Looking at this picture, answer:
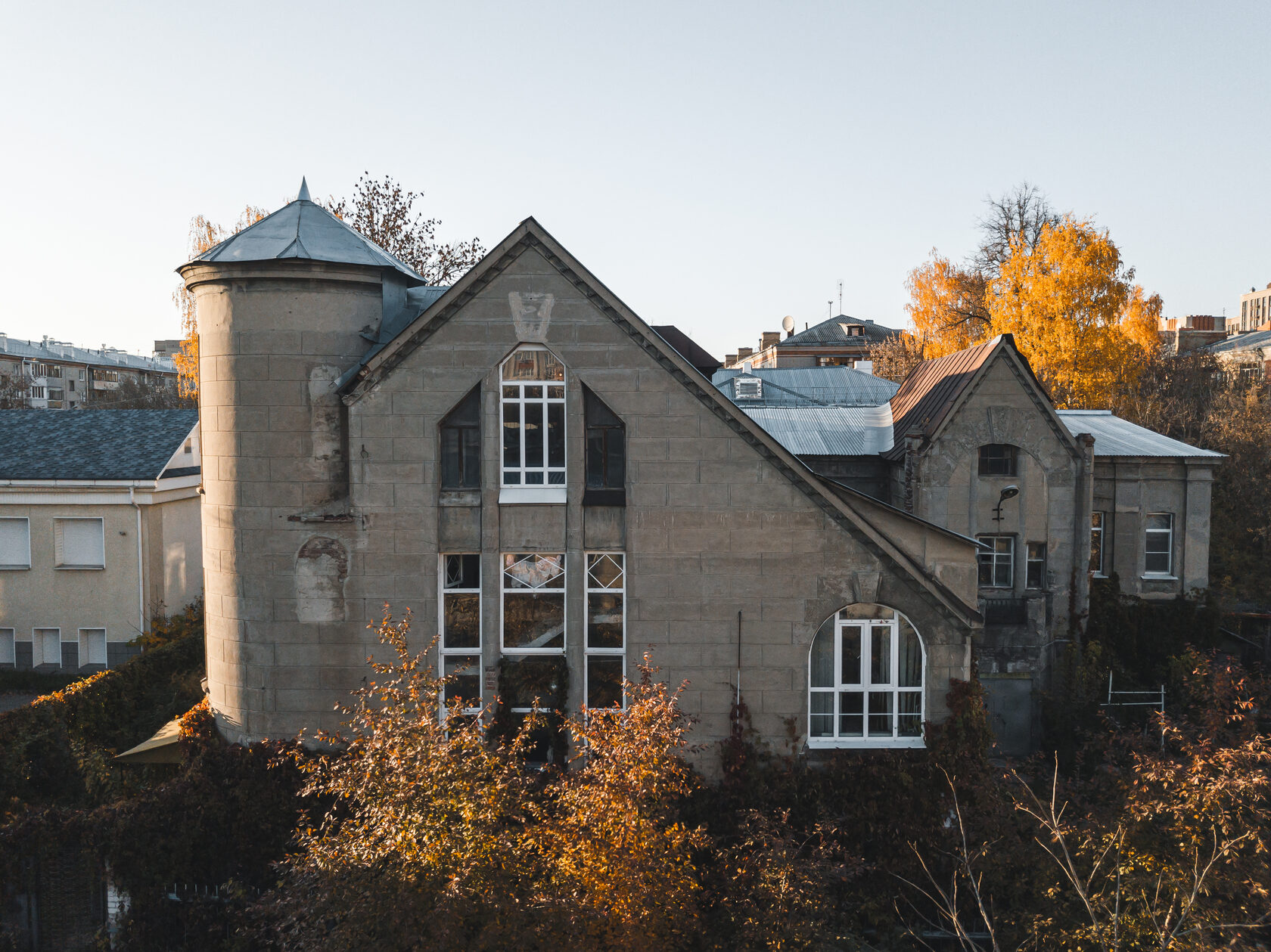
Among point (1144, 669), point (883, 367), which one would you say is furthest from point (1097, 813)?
point (883, 367)

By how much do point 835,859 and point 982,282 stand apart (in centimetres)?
4070

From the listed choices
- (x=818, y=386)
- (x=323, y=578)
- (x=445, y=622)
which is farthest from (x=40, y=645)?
(x=818, y=386)

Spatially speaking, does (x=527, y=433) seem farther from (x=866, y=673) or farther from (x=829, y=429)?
(x=829, y=429)

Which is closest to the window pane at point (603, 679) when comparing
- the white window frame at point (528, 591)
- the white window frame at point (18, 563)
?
the white window frame at point (528, 591)

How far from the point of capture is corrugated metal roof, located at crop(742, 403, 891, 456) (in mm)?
26641

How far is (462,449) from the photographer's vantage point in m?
15.6

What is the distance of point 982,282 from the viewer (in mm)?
47562

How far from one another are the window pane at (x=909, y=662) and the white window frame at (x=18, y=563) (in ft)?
85.0

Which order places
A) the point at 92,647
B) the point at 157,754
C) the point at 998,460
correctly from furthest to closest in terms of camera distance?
1. the point at 92,647
2. the point at 998,460
3. the point at 157,754

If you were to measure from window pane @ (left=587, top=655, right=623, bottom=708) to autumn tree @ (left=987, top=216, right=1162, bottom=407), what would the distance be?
1243 inches

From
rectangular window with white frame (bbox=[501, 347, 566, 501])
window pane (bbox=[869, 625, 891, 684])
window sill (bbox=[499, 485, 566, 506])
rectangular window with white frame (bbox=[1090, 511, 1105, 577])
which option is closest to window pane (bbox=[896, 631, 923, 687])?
window pane (bbox=[869, 625, 891, 684])

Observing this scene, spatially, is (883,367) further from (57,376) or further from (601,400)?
(57,376)

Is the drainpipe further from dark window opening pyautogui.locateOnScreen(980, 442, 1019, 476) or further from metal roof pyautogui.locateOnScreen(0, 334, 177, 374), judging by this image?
metal roof pyautogui.locateOnScreen(0, 334, 177, 374)

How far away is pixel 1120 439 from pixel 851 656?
21161mm
